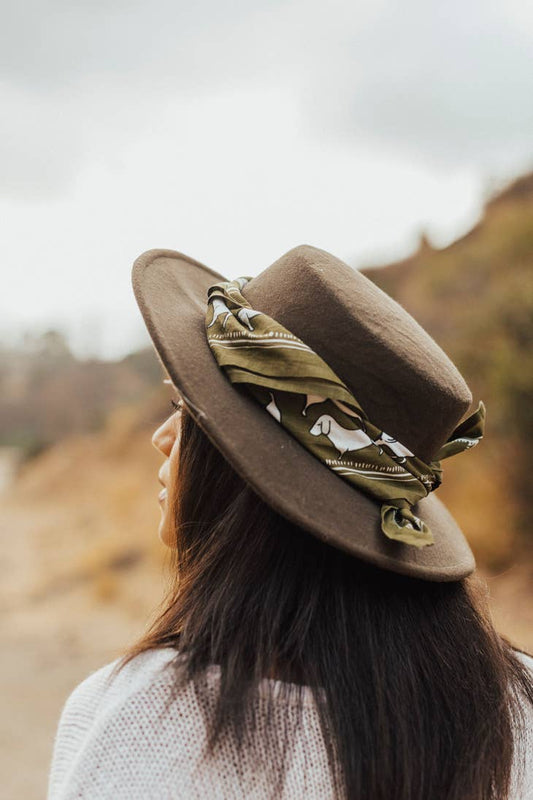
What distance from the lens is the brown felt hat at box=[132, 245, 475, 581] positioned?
3.95ft

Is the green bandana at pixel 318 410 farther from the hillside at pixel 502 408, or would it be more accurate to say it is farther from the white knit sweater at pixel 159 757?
the hillside at pixel 502 408

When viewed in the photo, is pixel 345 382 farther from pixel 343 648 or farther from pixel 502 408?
pixel 502 408

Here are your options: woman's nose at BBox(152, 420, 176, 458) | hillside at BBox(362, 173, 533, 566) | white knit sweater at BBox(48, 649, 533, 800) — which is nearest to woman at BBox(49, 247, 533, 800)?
white knit sweater at BBox(48, 649, 533, 800)

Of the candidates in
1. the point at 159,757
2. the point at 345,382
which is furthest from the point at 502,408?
the point at 159,757

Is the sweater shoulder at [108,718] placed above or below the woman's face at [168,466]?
below

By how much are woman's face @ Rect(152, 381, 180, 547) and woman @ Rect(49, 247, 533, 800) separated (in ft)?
0.06

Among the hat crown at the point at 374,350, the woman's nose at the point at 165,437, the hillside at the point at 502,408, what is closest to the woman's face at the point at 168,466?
the woman's nose at the point at 165,437

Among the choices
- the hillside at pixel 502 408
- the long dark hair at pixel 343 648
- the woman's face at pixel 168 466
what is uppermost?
the woman's face at pixel 168 466

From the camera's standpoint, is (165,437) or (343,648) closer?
(343,648)

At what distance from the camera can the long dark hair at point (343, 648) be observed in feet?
3.66

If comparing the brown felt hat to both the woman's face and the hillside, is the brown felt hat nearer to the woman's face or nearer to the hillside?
the woman's face

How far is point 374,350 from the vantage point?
50.6 inches

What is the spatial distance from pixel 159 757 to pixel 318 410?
57 cm

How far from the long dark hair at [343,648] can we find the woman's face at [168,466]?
0.18 ft
